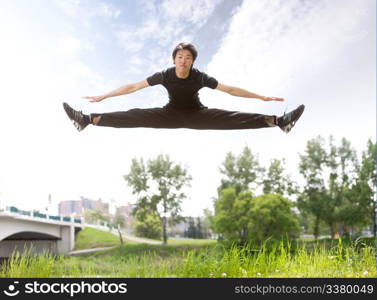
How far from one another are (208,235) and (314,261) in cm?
1627

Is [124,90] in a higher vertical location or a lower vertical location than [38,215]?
higher

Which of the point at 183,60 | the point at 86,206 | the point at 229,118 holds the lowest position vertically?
the point at 86,206

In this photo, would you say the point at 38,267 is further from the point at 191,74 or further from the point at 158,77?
the point at 191,74

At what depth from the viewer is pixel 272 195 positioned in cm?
1334

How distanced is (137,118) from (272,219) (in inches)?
400

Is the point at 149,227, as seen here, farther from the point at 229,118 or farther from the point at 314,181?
the point at 229,118

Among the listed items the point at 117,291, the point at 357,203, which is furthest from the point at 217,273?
the point at 357,203

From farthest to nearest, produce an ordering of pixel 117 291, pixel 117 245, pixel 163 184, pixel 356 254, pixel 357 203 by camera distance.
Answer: pixel 117 245, pixel 357 203, pixel 163 184, pixel 356 254, pixel 117 291

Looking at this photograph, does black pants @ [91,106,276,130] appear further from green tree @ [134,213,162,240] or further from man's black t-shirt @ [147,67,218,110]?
green tree @ [134,213,162,240]

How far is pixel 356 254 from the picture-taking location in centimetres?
386

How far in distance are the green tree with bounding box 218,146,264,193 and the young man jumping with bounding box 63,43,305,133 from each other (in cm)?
1371

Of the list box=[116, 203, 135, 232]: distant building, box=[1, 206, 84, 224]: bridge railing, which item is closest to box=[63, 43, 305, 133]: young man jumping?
box=[1, 206, 84, 224]: bridge railing

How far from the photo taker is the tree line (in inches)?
515

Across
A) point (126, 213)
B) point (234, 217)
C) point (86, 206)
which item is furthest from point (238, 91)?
point (86, 206)
